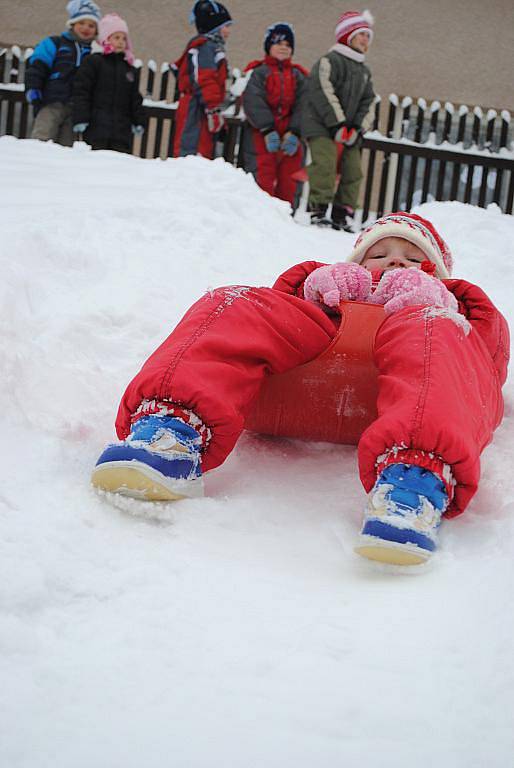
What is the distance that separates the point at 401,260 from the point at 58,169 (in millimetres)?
2468

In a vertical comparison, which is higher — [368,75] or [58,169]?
[368,75]

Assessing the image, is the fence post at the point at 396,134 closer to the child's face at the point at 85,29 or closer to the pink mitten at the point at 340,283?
the child's face at the point at 85,29

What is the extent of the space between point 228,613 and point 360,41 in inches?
206

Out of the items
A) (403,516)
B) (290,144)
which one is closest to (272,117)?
(290,144)

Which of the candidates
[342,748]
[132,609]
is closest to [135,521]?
[132,609]

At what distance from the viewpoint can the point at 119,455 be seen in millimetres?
1281

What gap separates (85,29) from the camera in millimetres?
5676

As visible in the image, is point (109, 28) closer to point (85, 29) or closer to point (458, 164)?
point (85, 29)

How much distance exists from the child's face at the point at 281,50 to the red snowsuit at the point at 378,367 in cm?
451

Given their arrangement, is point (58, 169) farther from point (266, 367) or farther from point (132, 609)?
point (132, 609)

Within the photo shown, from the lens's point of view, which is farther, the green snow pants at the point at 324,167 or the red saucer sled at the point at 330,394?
the green snow pants at the point at 324,167

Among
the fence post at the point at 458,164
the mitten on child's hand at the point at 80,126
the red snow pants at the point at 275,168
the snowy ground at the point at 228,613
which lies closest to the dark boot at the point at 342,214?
the red snow pants at the point at 275,168

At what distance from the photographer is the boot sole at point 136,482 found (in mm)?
1265

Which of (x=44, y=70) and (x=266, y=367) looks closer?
(x=266, y=367)
